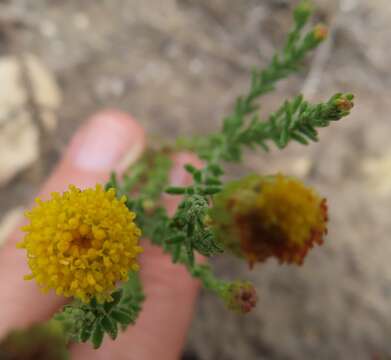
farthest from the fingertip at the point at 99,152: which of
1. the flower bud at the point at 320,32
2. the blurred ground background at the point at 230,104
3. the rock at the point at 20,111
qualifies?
the flower bud at the point at 320,32

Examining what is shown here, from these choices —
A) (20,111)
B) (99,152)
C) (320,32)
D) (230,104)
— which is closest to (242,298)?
(320,32)

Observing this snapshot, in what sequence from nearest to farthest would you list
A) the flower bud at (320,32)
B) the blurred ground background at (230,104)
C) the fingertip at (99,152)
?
1. the flower bud at (320,32)
2. the fingertip at (99,152)
3. the blurred ground background at (230,104)

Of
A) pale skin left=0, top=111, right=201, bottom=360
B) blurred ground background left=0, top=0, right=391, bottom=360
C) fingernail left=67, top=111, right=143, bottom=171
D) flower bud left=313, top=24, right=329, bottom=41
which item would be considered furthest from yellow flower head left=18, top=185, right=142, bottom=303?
blurred ground background left=0, top=0, right=391, bottom=360

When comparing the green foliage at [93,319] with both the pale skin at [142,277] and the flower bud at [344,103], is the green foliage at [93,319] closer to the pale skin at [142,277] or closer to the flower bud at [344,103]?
the pale skin at [142,277]

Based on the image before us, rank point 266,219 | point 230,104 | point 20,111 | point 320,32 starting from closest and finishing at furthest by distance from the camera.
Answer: point 266,219 < point 320,32 < point 20,111 < point 230,104

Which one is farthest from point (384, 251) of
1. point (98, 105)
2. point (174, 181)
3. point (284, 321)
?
point (98, 105)

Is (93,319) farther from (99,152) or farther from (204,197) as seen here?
(99,152)
